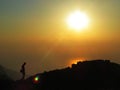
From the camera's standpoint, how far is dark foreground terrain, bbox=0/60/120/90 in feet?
175

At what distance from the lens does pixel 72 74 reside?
56.3m

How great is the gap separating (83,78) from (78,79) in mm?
918

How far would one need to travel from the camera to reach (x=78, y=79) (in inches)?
2159

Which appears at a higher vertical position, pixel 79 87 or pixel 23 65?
pixel 23 65

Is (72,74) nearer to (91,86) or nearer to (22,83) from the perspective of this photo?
(91,86)

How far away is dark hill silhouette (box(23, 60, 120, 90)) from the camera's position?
2096 inches

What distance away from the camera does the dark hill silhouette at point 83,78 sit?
53250 mm

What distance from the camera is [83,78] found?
54.9 metres

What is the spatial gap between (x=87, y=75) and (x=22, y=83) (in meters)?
12.1

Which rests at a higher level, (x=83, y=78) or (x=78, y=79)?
(x=83, y=78)

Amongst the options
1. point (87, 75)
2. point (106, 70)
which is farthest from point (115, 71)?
point (87, 75)

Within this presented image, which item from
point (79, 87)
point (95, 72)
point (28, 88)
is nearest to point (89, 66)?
point (95, 72)

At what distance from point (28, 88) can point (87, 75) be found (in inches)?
428

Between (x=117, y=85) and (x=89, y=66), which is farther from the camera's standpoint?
(x=89, y=66)
